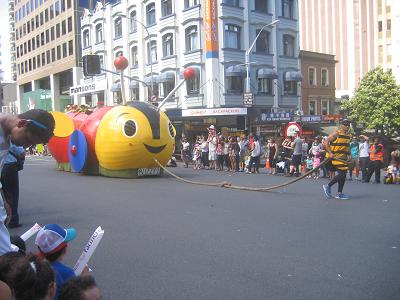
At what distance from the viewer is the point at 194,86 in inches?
1363

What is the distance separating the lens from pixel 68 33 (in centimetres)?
5431

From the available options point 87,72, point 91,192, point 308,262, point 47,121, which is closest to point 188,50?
point 87,72

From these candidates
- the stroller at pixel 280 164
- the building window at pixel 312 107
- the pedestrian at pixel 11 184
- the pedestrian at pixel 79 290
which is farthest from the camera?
the building window at pixel 312 107

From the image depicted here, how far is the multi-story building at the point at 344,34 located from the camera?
66.4 metres

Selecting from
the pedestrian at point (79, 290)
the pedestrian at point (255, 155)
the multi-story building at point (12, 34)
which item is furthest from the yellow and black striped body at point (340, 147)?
the multi-story building at point (12, 34)

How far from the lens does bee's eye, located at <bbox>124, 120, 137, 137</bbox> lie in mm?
15539

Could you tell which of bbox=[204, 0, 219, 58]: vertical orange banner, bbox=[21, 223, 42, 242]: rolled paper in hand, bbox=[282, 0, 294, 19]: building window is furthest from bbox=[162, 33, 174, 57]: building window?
bbox=[21, 223, 42, 242]: rolled paper in hand

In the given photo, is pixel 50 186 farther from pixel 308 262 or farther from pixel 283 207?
pixel 308 262

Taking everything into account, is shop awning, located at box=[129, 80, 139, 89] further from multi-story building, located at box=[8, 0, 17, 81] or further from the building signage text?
multi-story building, located at box=[8, 0, 17, 81]

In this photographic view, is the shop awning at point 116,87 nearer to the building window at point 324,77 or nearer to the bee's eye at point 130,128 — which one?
the building window at point 324,77

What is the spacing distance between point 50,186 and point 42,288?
12.5 m

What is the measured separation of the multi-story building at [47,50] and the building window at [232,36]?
76.0 ft

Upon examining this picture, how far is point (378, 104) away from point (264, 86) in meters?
8.56

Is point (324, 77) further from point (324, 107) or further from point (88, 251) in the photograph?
point (88, 251)
